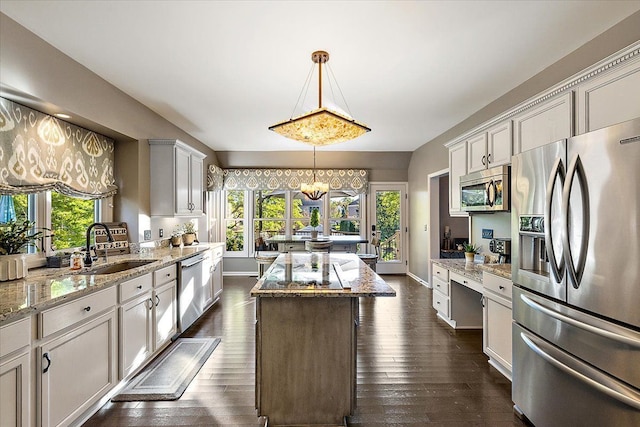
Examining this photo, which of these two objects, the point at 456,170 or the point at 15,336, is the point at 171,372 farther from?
the point at 456,170

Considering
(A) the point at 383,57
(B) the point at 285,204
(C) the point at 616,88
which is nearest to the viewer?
(C) the point at 616,88

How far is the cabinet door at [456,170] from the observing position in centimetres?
388

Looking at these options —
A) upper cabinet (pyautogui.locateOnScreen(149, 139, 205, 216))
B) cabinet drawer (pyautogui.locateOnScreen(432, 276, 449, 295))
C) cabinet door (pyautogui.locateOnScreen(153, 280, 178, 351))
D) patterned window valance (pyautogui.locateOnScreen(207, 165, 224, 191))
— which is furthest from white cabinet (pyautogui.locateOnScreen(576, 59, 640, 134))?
patterned window valance (pyautogui.locateOnScreen(207, 165, 224, 191))

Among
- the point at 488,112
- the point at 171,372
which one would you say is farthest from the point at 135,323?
the point at 488,112

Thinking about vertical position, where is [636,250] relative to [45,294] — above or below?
above

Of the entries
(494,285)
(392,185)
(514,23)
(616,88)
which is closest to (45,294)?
(494,285)

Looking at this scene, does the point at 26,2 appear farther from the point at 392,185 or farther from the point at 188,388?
the point at 392,185

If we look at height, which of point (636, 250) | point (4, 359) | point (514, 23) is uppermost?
point (514, 23)

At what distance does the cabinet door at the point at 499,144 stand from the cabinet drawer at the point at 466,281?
118 centimetres

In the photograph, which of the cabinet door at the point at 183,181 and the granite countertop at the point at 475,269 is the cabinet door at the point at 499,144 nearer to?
the granite countertop at the point at 475,269

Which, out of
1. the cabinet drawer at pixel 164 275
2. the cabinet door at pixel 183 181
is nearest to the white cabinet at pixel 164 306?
the cabinet drawer at pixel 164 275

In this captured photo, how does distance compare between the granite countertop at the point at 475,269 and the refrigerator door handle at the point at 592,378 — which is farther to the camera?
the granite countertop at the point at 475,269

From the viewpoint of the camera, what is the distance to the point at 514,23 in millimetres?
2207

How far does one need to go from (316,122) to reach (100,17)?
1.56 meters
